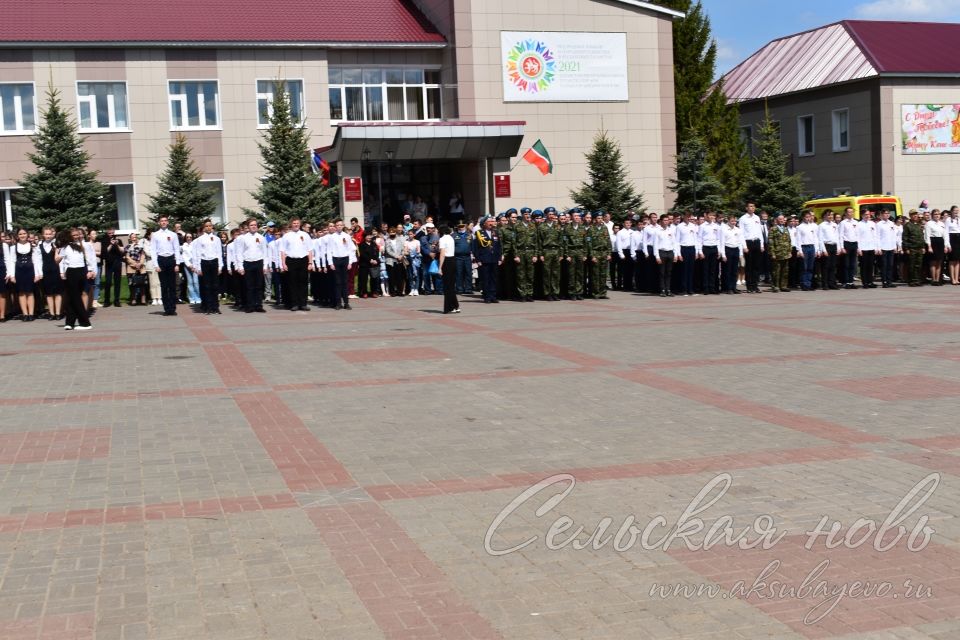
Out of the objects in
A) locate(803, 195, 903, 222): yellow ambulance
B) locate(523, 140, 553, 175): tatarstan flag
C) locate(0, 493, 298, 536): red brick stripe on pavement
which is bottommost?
locate(0, 493, 298, 536): red brick stripe on pavement

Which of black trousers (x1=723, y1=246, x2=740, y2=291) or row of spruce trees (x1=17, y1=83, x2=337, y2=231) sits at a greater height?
row of spruce trees (x1=17, y1=83, x2=337, y2=231)

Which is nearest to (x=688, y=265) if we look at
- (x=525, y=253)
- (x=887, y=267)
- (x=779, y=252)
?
(x=779, y=252)

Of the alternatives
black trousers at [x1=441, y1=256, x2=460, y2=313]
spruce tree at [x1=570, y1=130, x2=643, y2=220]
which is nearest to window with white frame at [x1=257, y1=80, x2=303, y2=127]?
spruce tree at [x1=570, y1=130, x2=643, y2=220]

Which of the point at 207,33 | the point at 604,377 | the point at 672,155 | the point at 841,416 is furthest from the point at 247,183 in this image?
the point at 841,416

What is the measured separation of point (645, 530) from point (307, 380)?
22.1 ft

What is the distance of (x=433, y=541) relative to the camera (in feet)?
21.2

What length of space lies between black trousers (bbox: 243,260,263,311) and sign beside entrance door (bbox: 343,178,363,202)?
12695 millimetres

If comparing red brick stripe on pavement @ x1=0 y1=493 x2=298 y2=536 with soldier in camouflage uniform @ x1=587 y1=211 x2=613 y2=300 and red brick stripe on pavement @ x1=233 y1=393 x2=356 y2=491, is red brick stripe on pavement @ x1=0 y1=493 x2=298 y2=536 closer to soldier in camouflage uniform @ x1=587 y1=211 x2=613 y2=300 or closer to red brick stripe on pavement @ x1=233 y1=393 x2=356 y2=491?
red brick stripe on pavement @ x1=233 y1=393 x2=356 y2=491

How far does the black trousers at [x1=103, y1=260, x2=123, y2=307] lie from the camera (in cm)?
2509

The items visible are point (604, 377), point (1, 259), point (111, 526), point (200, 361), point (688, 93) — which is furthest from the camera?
point (688, 93)

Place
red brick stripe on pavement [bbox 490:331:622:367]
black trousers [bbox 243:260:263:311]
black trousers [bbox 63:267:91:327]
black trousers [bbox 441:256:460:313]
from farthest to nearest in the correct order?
1. black trousers [bbox 243:260:263:311]
2. black trousers [bbox 441:256:460:313]
3. black trousers [bbox 63:267:91:327]
4. red brick stripe on pavement [bbox 490:331:622:367]

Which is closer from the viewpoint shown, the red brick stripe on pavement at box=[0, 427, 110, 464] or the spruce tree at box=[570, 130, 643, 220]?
the red brick stripe on pavement at box=[0, 427, 110, 464]

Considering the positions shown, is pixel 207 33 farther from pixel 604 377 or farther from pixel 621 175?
pixel 604 377

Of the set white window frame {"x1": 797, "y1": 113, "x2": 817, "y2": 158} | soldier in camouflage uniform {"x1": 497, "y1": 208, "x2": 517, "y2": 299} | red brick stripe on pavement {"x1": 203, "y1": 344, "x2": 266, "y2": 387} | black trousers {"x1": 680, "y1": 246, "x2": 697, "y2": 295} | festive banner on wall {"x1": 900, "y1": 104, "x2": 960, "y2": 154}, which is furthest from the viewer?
white window frame {"x1": 797, "y1": 113, "x2": 817, "y2": 158}
